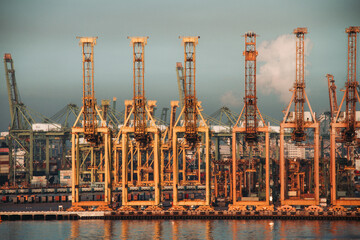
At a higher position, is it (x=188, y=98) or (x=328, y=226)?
(x=188, y=98)

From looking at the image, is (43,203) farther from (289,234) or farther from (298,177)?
(289,234)

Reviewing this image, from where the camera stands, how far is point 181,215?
4862 inches

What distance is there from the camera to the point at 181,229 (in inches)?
4355

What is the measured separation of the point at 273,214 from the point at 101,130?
31.0m

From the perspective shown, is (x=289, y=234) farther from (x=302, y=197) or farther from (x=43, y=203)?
(x=43, y=203)

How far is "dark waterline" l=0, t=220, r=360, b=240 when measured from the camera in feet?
340

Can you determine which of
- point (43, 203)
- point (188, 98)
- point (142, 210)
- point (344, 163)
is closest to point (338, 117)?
point (344, 163)

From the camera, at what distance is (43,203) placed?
163 metres

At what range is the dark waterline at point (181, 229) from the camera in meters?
104

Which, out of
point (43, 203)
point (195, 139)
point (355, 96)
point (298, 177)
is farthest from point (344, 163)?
point (43, 203)

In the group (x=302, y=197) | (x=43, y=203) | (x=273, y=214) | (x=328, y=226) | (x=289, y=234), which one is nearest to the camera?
(x=289, y=234)

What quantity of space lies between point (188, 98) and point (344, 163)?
3481cm

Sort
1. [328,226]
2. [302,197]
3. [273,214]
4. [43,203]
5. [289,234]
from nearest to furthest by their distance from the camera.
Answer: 1. [289,234]
2. [328,226]
3. [273,214]
4. [302,197]
5. [43,203]

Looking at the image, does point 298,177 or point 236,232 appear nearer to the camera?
point 236,232
